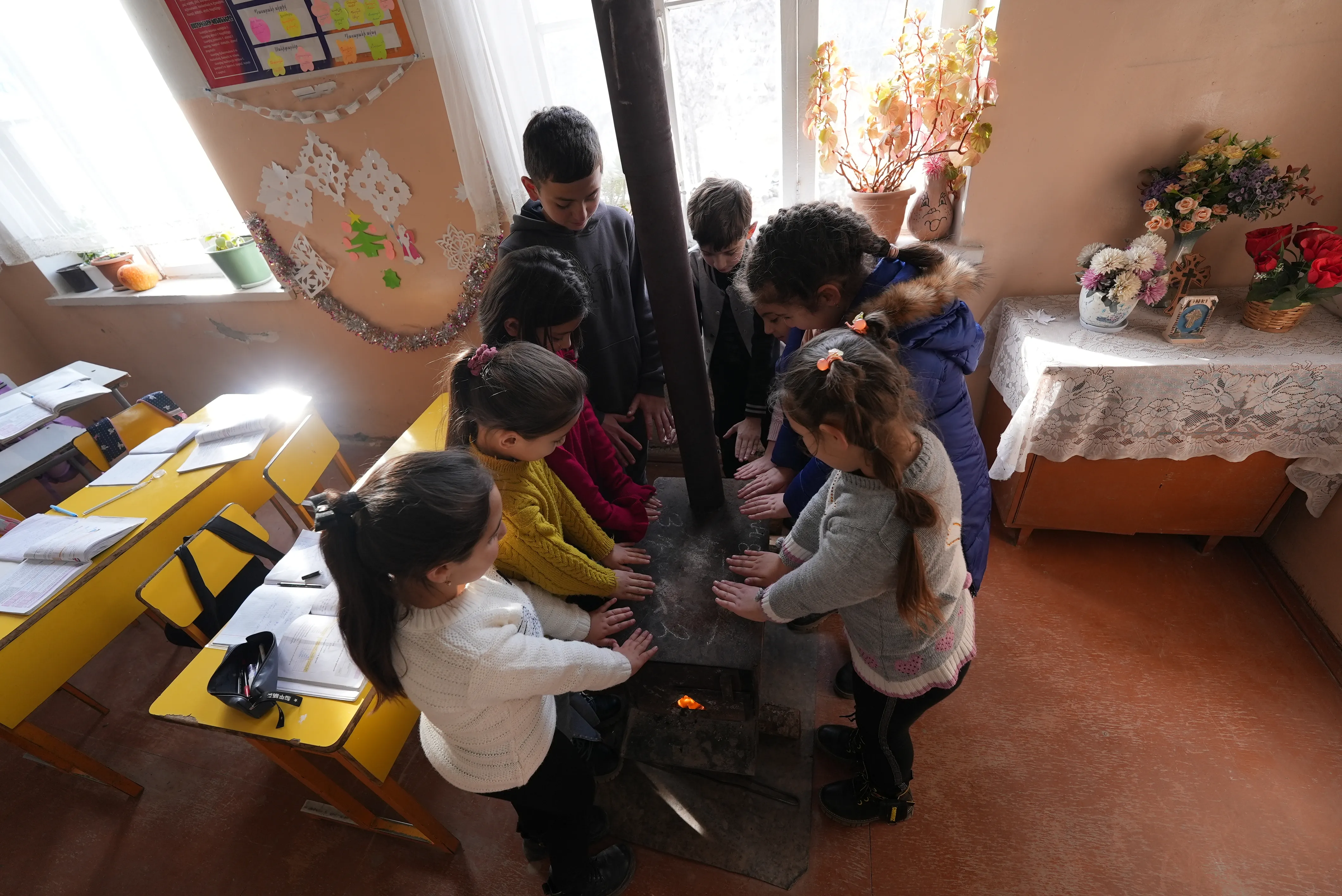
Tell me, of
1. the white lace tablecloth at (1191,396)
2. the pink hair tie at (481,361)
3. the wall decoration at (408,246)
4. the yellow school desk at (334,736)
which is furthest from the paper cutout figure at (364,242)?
the white lace tablecloth at (1191,396)

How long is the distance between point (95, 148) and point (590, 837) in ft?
11.9

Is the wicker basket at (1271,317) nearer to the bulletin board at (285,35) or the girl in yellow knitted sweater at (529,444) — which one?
the girl in yellow knitted sweater at (529,444)

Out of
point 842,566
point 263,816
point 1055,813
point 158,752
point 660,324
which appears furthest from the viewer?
point 158,752

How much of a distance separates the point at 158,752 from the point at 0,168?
3054mm

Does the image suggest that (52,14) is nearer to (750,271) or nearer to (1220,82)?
(750,271)

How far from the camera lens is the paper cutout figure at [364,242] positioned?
8.11ft

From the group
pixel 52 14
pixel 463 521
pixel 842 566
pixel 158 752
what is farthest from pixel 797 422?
pixel 52 14

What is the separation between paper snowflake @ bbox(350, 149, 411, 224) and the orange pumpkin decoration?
173 centimetres

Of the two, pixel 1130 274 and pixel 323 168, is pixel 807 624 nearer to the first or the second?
pixel 1130 274

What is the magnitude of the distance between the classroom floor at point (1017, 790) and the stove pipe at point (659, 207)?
42.0 inches

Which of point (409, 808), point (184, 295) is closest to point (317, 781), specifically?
point (409, 808)

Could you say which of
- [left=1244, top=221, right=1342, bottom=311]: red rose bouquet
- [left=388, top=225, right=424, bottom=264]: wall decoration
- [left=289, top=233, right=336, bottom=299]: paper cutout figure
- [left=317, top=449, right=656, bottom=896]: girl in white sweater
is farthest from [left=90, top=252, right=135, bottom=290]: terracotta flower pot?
[left=1244, top=221, right=1342, bottom=311]: red rose bouquet

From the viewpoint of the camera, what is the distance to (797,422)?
3.00 feet

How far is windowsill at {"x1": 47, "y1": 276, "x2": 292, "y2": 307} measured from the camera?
9.41 feet
